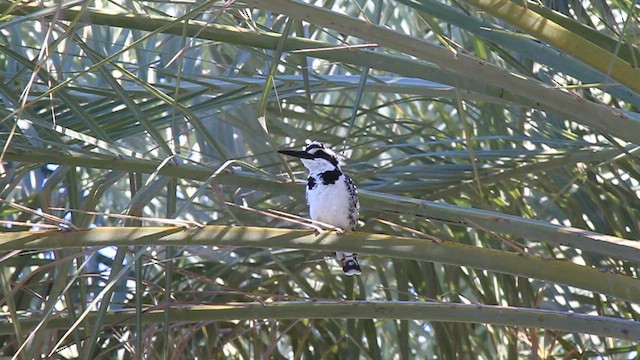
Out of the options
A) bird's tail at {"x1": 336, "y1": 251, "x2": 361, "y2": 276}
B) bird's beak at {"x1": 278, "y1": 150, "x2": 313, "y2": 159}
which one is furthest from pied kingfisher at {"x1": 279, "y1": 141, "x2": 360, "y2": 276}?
bird's tail at {"x1": 336, "y1": 251, "x2": 361, "y2": 276}

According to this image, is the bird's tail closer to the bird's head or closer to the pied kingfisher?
the pied kingfisher

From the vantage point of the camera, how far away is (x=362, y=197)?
7.75ft

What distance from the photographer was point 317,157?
10.7 feet

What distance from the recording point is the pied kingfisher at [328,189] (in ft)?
10.4

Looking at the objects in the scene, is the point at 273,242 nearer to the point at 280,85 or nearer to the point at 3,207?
the point at 280,85

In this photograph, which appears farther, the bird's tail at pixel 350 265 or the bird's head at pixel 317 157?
the bird's head at pixel 317 157

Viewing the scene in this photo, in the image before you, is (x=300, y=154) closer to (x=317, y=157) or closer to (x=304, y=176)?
(x=317, y=157)

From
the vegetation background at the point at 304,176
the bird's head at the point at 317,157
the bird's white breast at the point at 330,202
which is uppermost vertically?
the bird's head at the point at 317,157

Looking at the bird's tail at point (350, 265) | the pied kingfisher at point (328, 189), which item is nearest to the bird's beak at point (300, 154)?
the pied kingfisher at point (328, 189)

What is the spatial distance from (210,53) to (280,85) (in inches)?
64.3

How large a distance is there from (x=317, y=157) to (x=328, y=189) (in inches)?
4.2

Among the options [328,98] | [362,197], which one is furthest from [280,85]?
[328,98]

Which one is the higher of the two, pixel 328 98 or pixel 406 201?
pixel 328 98

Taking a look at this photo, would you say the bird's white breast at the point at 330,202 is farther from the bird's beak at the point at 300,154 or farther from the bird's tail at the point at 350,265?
the bird's tail at the point at 350,265
